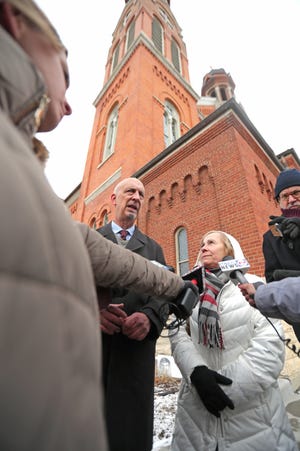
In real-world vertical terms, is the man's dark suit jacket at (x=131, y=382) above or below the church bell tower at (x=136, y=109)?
below

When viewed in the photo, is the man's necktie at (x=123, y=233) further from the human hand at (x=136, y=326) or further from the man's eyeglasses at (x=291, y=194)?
the man's eyeglasses at (x=291, y=194)

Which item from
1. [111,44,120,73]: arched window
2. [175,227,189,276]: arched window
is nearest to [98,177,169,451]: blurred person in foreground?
[175,227,189,276]: arched window

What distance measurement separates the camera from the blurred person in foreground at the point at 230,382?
146cm

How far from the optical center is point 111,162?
998cm

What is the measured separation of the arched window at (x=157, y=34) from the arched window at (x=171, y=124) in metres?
4.70

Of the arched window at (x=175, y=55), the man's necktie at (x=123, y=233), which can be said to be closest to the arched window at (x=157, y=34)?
the arched window at (x=175, y=55)

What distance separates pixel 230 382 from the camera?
4.95 ft

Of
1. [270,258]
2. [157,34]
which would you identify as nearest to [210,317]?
[270,258]

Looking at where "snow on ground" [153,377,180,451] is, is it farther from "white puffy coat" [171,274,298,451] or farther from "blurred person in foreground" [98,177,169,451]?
"blurred person in foreground" [98,177,169,451]

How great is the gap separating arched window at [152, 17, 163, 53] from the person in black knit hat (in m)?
14.9

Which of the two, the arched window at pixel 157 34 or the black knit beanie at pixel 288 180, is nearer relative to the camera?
the black knit beanie at pixel 288 180

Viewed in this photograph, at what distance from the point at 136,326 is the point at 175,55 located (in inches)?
709

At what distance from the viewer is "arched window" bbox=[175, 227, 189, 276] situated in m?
5.99

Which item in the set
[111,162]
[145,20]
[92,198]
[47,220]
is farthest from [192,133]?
[145,20]
